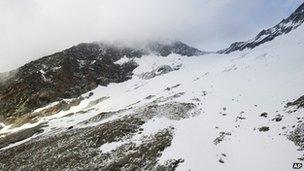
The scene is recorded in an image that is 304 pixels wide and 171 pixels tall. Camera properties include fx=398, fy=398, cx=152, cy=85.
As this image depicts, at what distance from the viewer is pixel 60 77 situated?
11931cm

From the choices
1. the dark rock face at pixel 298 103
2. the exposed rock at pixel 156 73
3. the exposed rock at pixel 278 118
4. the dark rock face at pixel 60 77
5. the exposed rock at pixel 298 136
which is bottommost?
the exposed rock at pixel 298 136

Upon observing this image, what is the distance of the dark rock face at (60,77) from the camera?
351 ft

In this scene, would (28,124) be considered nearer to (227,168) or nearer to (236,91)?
(236,91)

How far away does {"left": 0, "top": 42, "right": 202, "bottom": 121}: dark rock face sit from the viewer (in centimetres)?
10712

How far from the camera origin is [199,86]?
212 ft

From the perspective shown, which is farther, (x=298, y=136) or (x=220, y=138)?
(x=220, y=138)

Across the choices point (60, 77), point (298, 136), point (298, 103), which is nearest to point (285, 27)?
point (60, 77)

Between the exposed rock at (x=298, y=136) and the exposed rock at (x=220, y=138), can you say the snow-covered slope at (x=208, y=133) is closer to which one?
A: the exposed rock at (x=220, y=138)

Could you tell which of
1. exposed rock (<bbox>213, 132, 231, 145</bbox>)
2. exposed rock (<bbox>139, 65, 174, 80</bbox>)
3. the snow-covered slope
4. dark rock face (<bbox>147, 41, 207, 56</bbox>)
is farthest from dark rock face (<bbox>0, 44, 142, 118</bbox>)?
exposed rock (<bbox>213, 132, 231, 145</bbox>)

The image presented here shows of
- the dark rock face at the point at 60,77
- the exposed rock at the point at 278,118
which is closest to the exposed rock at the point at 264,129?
the exposed rock at the point at 278,118

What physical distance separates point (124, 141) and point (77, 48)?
111 metres

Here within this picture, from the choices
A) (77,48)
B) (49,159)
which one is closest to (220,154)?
(49,159)

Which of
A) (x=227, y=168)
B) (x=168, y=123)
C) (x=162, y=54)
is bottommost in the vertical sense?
(x=227, y=168)

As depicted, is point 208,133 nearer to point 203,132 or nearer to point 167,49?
point 203,132
